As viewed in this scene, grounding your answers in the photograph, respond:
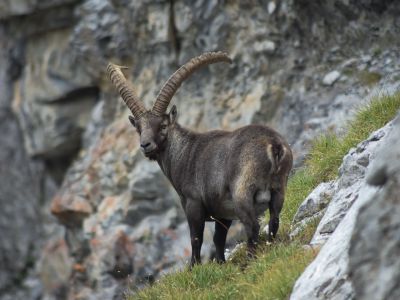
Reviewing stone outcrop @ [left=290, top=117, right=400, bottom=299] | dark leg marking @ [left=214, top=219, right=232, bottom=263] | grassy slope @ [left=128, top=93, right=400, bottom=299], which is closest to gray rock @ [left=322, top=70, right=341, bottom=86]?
grassy slope @ [left=128, top=93, right=400, bottom=299]

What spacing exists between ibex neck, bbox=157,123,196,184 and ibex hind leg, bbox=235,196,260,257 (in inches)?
67.2

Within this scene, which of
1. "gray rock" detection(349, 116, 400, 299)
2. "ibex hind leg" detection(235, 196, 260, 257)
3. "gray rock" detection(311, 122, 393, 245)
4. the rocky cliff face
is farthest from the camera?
the rocky cliff face

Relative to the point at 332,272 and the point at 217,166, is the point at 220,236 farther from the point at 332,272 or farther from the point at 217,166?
the point at 332,272

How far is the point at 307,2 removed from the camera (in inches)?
720

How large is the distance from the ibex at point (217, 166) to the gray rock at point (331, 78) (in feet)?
22.5

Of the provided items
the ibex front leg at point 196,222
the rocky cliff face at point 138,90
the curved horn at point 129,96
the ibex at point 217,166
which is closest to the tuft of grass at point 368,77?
the rocky cliff face at point 138,90

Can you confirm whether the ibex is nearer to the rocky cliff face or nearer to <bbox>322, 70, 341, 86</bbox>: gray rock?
the rocky cliff face

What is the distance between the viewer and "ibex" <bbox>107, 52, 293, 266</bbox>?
30.0 ft

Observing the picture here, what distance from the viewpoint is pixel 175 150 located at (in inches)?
432

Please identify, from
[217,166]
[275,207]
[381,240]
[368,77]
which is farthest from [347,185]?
[368,77]

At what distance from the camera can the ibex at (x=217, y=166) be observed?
913cm

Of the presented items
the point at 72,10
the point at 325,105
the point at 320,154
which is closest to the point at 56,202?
the point at 72,10

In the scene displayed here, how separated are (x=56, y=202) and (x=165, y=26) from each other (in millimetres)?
5258

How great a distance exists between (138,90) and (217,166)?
1057 cm
